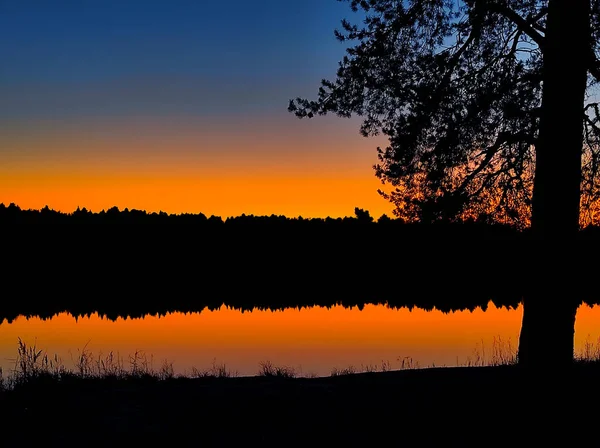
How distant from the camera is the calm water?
2272 cm

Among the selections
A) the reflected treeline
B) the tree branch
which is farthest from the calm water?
the tree branch

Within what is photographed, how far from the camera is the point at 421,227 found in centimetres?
1481

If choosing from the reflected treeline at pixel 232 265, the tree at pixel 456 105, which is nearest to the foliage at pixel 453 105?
the tree at pixel 456 105

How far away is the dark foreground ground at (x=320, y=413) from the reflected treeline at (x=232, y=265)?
30.1 m

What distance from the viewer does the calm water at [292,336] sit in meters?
22.7

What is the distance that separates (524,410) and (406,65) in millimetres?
7195

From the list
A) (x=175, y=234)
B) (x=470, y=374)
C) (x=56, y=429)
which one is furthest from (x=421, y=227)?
(x=175, y=234)

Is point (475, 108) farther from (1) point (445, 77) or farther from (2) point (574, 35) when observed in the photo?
(2) point (574, 35)

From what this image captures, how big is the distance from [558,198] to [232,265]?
8179 centimetres

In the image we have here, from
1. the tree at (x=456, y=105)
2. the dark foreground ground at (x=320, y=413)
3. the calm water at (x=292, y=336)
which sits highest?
the tree at (x=456, y=105)

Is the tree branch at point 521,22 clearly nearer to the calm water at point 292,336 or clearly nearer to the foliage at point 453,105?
the foliage at point 453,105

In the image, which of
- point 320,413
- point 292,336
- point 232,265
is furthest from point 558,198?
point 232,265

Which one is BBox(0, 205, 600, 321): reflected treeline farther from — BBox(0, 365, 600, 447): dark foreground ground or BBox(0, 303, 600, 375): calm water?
BBox(0, 365, 600, 447): dark foreground ground

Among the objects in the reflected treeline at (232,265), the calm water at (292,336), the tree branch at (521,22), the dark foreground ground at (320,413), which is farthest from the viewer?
the reflected treeline at (232,265)
